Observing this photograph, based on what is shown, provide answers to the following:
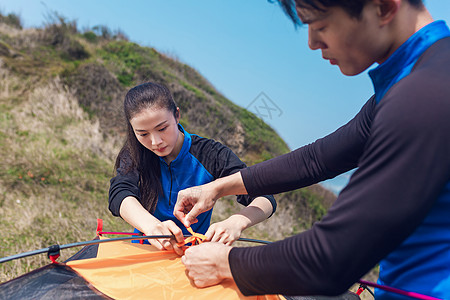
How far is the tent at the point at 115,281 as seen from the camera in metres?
1.31

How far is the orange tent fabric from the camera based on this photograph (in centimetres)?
136

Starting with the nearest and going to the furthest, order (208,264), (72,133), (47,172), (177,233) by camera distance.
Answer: (208,264), (177,233), (47,172), (72,133)

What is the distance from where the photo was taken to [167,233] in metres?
1.75

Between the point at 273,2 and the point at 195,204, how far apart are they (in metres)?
1.06

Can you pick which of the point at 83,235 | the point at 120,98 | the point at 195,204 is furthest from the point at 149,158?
the point at 120,98

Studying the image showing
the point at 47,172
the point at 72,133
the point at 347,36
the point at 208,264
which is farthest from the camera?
the point at 72,133

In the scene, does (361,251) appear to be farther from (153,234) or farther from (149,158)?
(149,158)

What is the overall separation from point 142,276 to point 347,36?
4.07ft

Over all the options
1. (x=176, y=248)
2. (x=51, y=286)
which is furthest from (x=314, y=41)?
(x=51, y=286)

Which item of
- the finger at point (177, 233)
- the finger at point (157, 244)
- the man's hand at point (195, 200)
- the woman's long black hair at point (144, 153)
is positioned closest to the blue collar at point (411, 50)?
the man's hand at point (195, 200)

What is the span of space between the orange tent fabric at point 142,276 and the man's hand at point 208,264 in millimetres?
55

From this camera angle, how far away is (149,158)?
2393mm

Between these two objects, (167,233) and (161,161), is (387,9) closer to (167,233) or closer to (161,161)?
(167,233)

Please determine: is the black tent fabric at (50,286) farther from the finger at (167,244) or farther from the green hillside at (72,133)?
the green hillside at (72,133)
